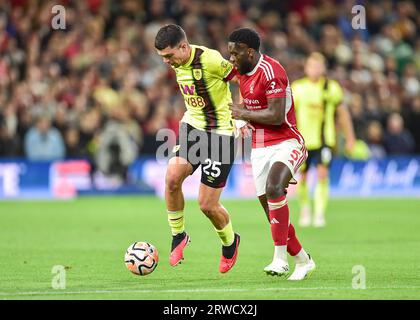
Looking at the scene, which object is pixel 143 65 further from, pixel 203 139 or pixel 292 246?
pixel 292 246

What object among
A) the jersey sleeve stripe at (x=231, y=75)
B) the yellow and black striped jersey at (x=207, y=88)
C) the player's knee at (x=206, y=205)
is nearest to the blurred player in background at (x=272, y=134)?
the jersey sleeve stripe at (x=231, y=75)

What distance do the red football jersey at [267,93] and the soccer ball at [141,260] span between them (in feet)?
4.85

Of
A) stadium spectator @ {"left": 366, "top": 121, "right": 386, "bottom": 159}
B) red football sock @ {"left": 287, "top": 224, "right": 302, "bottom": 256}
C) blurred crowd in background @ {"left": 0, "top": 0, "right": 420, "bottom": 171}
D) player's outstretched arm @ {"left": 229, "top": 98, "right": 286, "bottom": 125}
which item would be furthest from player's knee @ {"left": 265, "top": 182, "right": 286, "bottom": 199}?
stadium spectator @ {"left": 366, "top": 121, "right": 386, "bottom": 159}

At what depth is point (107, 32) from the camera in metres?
24.7

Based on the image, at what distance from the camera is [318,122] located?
16.6 meters

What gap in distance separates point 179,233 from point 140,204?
33.1 ft

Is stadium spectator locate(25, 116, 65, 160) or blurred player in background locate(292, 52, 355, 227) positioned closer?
blurred player in background locate(292, 52, 355, 227)

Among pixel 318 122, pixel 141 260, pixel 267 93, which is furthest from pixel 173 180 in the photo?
pixel 318 122

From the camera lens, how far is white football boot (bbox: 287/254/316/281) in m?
10.0

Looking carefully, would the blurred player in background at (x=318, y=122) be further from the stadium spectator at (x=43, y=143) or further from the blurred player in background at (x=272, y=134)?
the stadium spectator at (x=43, y=143)

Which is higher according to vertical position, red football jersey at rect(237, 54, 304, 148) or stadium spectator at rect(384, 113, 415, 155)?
red football jersey at rect(237, 54, 304, 148)

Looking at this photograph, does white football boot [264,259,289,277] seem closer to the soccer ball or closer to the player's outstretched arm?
the soccer ball

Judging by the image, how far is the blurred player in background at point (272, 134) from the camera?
990 centimetres
